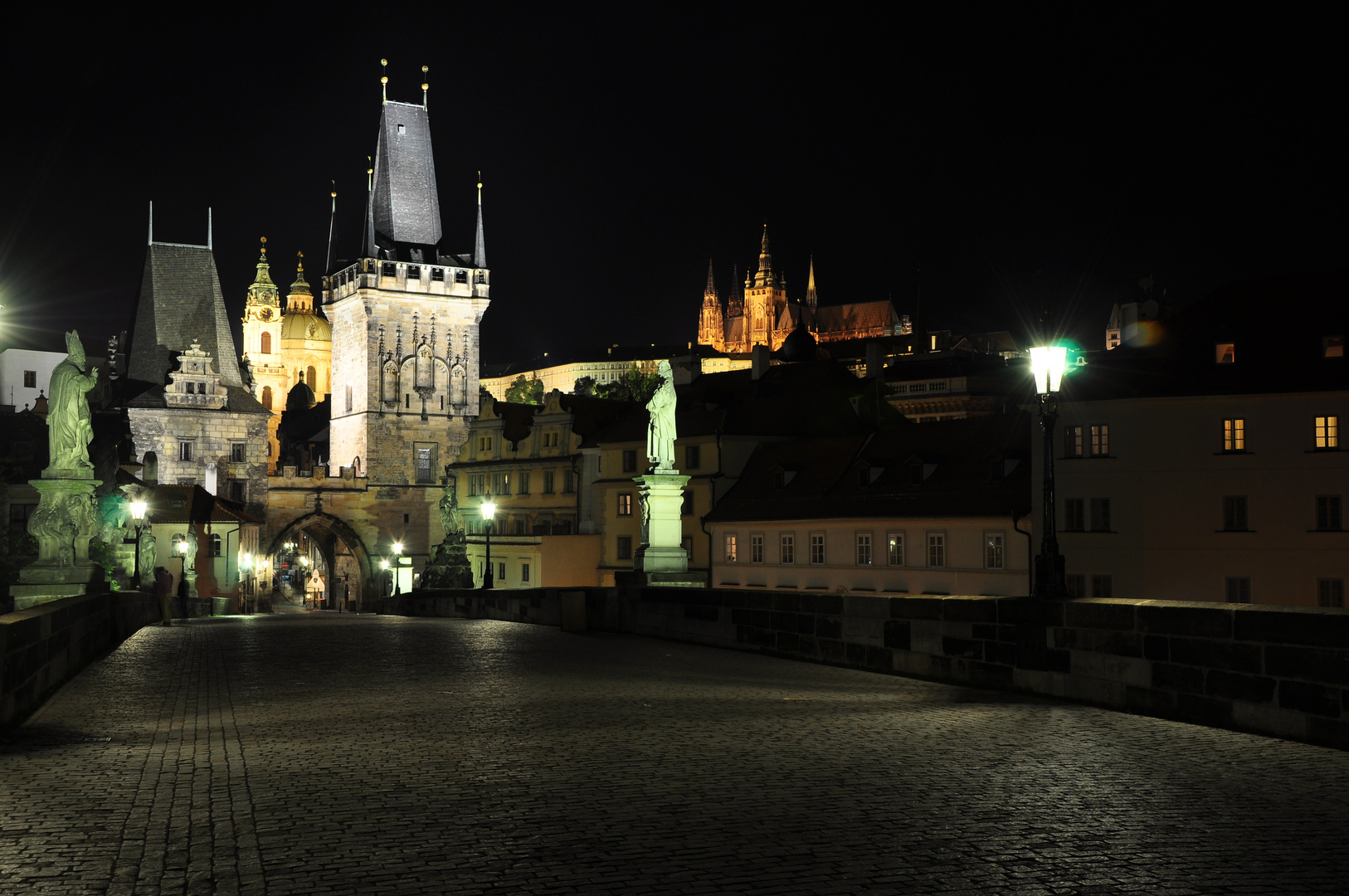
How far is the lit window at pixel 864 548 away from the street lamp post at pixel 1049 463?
34.6 metres

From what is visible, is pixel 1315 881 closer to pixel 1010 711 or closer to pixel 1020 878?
pixel 1020 878

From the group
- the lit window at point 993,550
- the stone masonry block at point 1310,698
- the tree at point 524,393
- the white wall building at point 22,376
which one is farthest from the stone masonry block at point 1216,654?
the tree at point 524,393

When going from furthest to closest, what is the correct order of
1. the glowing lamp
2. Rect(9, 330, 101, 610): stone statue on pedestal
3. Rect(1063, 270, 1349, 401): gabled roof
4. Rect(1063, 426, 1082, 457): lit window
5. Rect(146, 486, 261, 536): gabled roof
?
1. Rect(146, 486, 261, 536): gabled roof
2. Rect(1063, 426, 1082, 457): lit window
3. Rect(1063, 270, 1349, 401): gabled roof
4. Rect(9, 330, 101, 610): stone statue on pedestal
5. the glowing lamp

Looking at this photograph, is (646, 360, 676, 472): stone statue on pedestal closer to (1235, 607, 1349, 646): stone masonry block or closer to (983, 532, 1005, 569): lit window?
(1235, 607, 1349, 646): stone masonry block

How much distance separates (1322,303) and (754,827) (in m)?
40.6

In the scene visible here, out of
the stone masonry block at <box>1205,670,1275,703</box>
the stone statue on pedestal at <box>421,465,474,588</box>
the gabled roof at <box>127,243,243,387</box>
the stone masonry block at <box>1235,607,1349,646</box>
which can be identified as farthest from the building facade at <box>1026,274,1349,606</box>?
the gabled roof at <box>127,243,243,387</box>

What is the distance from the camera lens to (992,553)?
45.3 m

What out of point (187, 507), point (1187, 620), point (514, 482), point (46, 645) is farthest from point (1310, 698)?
point (187, 507)

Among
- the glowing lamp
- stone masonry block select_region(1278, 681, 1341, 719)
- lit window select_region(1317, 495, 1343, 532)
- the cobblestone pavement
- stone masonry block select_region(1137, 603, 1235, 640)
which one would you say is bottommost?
the cobblestone pavement

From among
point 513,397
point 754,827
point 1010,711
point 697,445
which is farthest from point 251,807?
point 513,397

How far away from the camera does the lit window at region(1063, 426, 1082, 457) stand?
145ft

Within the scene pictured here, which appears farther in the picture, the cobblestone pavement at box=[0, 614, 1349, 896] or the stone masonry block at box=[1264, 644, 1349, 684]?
the stone masonry block at box=[1264, 644, 1349, 684]

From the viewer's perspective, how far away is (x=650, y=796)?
337 inches

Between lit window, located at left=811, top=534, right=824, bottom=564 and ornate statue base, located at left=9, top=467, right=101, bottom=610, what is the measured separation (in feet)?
99.7
